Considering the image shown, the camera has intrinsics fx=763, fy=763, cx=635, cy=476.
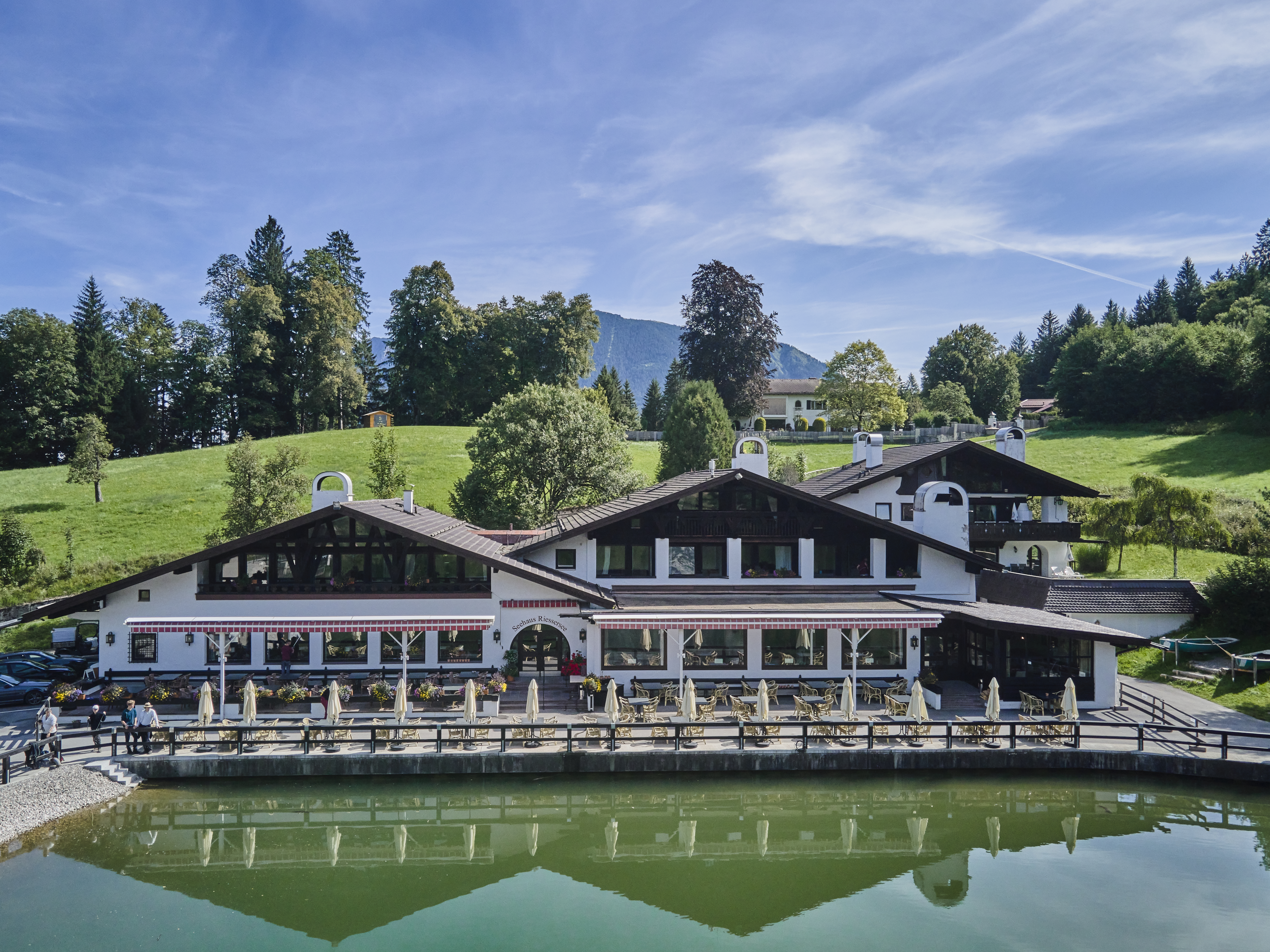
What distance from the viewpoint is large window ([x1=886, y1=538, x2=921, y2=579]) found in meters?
23.4

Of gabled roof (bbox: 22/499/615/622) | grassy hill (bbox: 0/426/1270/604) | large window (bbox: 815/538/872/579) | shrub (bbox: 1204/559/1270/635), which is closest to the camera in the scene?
gabled roof (bbox: 22/499/615/622)

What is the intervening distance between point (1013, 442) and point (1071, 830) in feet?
70.1

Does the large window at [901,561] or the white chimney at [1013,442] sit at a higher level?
the white chimney at [1013,442]

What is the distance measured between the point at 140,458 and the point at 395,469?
30521 millimetres

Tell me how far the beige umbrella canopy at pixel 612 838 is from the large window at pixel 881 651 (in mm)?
8761

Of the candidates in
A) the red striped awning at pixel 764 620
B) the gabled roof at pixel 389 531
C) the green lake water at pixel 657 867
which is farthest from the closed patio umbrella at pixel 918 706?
the gabled roof at pixel 389 531

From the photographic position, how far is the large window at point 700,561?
2308 centimetres

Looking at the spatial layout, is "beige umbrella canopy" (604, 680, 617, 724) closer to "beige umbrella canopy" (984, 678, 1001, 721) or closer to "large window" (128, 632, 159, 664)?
"beige umbrella canopy" (984, 678, 1001, 721)

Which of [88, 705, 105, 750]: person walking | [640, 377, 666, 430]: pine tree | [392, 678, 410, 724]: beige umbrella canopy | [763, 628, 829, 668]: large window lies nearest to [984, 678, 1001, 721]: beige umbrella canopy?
[763, 628, 829, 668]: large window

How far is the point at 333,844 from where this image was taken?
14.0m

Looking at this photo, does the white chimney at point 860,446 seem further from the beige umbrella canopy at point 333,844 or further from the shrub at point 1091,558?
the beige umbrella canopy at point 333,844

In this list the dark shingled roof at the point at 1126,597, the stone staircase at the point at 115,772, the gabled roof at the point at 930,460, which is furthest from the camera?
the gabled roof at the point at 930,460

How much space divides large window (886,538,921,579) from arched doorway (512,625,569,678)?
1014 cm

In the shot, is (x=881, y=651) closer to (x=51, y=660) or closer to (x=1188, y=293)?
(x=51, y=660)
